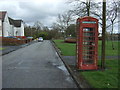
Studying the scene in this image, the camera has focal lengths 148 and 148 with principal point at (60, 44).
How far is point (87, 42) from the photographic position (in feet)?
25.2

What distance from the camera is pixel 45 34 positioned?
262 ft

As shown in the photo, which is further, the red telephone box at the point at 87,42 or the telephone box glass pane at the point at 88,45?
the telephone box glass pane at the point at 88,45

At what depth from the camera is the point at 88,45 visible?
7.65m

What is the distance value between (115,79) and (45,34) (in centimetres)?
7511

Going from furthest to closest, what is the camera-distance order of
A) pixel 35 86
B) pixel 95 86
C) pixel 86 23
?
pixel 86 23, pixel 35 86, pixel 95 86

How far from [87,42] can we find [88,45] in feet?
0.55

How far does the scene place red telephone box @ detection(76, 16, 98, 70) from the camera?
7332 millimetres

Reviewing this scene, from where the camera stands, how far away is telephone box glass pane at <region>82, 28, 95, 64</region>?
7516mm

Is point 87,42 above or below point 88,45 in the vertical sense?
above

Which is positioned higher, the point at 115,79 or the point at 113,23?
the point at 113,23

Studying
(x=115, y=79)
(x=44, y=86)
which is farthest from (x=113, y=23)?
(x=44, y=86)

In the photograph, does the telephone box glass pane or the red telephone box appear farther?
the telephone box glass pane

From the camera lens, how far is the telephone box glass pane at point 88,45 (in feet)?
24.7

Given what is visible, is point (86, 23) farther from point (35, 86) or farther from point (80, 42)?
point (35, 86)
